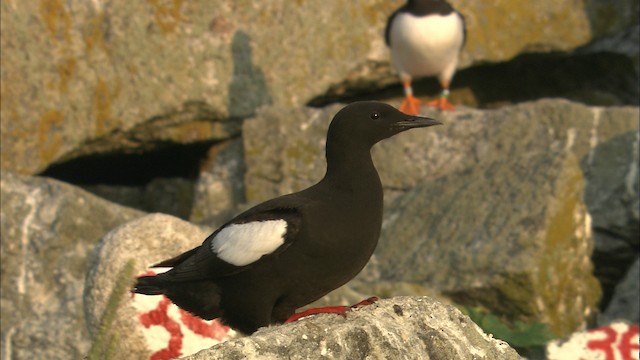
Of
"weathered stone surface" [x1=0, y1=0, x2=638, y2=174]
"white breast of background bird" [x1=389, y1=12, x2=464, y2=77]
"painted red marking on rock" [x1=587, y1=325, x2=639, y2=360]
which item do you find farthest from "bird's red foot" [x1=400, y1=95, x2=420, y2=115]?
"painted red marking on rock" [x1=587, y1=325, x2=639, y2=360]

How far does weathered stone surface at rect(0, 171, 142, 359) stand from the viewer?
7.73 meters

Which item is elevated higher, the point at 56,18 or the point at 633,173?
the point at 56,18

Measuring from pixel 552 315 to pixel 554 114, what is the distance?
7.77ft

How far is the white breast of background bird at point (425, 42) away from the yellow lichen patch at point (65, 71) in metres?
2.96

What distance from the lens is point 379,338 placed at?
164 inches

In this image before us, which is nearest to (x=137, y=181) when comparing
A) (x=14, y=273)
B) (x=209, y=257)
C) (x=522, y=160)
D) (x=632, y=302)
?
(x=14, y=273)

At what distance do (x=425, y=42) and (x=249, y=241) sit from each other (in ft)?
23.5

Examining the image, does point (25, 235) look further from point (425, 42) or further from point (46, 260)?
point (425, 42)

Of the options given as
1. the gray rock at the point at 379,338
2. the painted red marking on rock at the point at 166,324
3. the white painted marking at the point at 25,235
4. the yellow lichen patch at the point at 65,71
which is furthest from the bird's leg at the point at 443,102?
the gray rock at the point at 379,338

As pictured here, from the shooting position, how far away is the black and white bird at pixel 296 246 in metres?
4.62

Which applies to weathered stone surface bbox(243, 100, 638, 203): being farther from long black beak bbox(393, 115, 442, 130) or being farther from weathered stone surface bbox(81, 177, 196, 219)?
long black beak bbox(393, 115, 442, 130)

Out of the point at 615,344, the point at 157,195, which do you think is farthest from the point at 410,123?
the point at 157,195

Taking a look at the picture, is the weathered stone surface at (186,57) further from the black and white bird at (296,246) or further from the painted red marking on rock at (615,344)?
the black and white bird at (296,246)

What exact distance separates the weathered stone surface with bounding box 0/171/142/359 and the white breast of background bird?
153 inches
